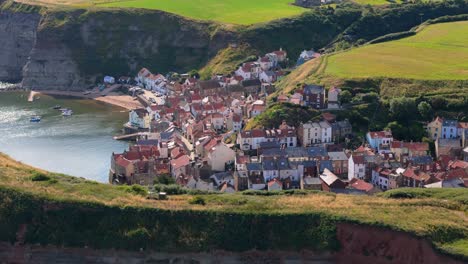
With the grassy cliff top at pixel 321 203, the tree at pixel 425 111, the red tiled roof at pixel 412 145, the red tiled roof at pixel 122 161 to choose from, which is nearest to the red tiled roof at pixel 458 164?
the red tiled roof at pixel 412 145

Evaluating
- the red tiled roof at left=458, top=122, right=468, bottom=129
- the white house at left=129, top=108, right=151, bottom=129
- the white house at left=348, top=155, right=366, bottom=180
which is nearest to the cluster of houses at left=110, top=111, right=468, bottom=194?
the white house at left=348, top=155, right=366, bottom=180

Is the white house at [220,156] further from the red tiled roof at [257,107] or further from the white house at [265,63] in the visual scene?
the white house at [265,63]

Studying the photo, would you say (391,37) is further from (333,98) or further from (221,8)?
(333,98)

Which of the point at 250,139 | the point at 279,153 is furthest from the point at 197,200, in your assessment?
the point at 250,139

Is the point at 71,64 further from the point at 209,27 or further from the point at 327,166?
the point at 327,166

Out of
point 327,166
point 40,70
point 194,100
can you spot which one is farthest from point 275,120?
point 40,70
